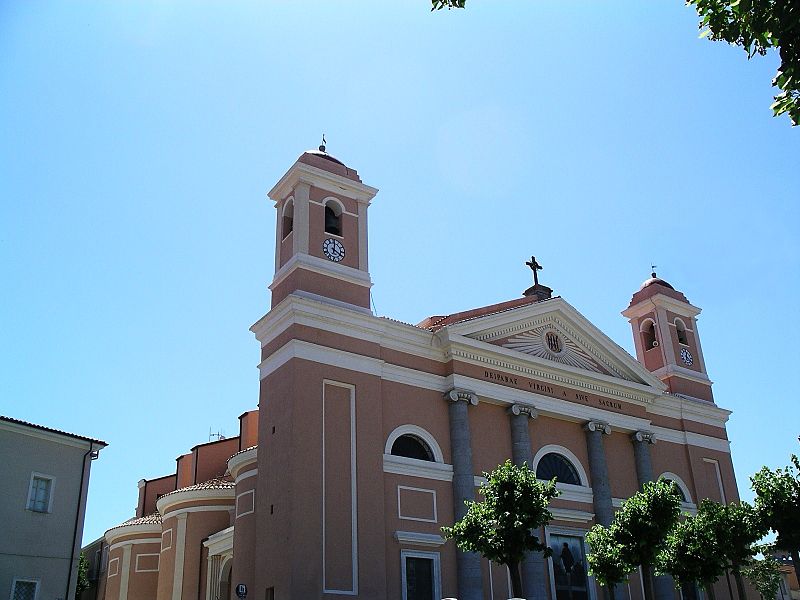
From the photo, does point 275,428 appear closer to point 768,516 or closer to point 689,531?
point 689,531

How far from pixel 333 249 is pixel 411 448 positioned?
21.3 ft

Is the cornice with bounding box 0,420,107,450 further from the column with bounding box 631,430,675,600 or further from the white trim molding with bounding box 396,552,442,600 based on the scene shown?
the column with bounding box 631,430,675,600

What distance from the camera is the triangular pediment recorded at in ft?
88.2

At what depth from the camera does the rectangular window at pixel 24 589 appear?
20.0 metres

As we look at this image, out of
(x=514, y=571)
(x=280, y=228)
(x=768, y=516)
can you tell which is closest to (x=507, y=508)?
(x=514, y=571)

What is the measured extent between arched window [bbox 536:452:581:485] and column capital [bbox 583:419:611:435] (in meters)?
1.45

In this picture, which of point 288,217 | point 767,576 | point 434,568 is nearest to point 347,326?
point 288,217

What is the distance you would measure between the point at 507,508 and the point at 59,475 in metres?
12.1

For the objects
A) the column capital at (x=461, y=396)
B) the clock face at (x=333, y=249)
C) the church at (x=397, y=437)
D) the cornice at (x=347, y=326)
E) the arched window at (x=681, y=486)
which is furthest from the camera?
the arched window at (x=681, y=486)

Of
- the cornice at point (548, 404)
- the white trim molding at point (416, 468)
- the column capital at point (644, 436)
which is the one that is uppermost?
the cornice at point (548, 404)

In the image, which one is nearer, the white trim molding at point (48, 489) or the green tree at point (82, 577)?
the white trim molding at point (48, 489)

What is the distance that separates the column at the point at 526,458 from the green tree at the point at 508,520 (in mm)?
3701

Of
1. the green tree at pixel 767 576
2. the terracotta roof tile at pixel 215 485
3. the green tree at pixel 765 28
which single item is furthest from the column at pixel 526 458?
the green tree at pixel 765 28

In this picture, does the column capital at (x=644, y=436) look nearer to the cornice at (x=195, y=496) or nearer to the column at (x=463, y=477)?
the column at (x=463, y=477)
